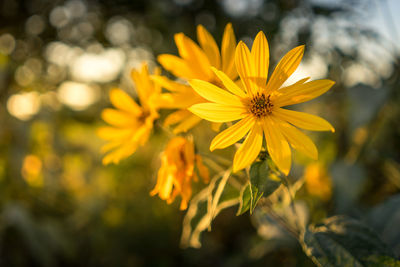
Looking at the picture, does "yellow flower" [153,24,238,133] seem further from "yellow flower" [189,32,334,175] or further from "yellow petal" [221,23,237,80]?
"yellow flower" [189,32,334,175]

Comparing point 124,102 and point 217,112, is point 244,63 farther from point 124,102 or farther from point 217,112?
point 124,102

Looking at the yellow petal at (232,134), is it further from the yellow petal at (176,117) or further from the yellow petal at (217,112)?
the yellow petal at (176,117)

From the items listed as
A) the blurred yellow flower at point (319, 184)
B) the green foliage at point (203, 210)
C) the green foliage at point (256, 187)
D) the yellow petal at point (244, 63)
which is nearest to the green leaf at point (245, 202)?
the green foliage at point (256, 187)

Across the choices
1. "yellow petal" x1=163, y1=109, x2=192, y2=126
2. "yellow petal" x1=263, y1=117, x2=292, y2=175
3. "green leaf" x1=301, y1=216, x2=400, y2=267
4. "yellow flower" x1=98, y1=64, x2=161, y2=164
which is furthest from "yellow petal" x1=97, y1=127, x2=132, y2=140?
"green leaf" x1=301, y1=216, x2=400, y2=267

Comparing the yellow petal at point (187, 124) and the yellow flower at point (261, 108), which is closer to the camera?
the yellow flower at point (261, 108)

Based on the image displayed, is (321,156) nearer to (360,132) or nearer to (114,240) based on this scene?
(360,132)

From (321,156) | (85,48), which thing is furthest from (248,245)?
(85,48)
